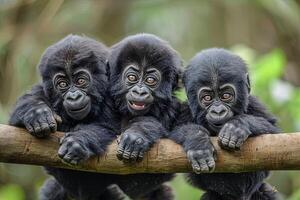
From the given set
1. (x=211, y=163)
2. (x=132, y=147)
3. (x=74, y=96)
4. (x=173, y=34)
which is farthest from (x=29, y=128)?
(x=173, y=34)

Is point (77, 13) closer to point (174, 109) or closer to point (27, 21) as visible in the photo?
point (27, 21)

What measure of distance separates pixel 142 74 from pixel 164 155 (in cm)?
75

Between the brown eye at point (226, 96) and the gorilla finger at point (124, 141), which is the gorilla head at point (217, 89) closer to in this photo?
the brown eye at point (226, 96)

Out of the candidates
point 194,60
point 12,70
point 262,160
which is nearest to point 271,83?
point 194,60

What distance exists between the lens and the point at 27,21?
28.4 ft

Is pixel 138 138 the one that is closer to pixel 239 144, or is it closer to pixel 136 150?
pixel 136 150

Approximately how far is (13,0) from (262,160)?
5.55 metres

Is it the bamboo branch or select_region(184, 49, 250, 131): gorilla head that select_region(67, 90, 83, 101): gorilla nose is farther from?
select_region(184, 49, 250, 131): gorilla head

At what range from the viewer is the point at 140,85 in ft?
14.6

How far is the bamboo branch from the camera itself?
3846 mm

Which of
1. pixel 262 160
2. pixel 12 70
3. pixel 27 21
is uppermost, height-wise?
pixel 262 160

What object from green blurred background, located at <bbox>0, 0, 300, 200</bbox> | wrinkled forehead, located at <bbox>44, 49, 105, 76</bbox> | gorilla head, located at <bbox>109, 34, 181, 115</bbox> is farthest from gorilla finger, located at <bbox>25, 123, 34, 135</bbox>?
green blurred background, located at <bbox>0, 0, 300, 200</bbox>

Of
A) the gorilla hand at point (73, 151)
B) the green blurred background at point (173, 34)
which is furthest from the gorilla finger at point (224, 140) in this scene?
the green blurred background at point (173, 34)

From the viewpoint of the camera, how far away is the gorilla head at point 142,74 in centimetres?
443
